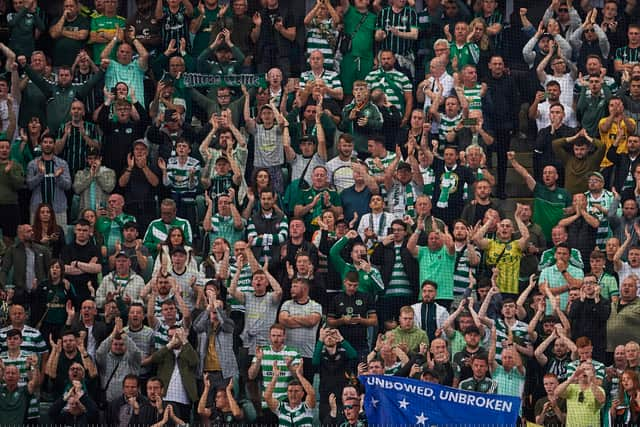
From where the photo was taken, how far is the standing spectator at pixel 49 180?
24000 millimetres

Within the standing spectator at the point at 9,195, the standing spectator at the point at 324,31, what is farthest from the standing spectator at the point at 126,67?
the standing spectator at the point at 324,31

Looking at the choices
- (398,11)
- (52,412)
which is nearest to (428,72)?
(398,11)

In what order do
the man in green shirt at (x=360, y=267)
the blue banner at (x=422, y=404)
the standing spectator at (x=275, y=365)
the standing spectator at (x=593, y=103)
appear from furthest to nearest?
the standing spectator at (x=593, y=103)
the man in green shirt at (x=360, y=267)
the standing spectator at (x=275, y=365)
the blue banner at (x=422, y=404)

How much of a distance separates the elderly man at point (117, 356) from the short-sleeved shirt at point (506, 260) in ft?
Result: 13.1

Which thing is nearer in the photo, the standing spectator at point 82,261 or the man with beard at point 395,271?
the man with beard at point 395,271

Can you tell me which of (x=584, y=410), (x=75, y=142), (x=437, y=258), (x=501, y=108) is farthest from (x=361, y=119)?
(x=584, y=410)

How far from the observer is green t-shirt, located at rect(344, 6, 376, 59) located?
2517 cm

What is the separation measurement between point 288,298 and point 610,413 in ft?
12.0

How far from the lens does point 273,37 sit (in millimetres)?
25547

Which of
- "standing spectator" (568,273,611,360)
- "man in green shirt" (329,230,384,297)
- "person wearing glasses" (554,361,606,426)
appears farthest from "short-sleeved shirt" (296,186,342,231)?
"person wearing glasses" (554,361,606,426)

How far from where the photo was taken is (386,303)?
22.8m

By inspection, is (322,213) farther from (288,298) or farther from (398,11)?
(398,11)

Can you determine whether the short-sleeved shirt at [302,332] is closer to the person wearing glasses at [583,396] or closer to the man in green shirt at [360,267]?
the man in green shirt at [360,267]

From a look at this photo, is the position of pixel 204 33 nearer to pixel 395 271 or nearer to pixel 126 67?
pixel 126 67
